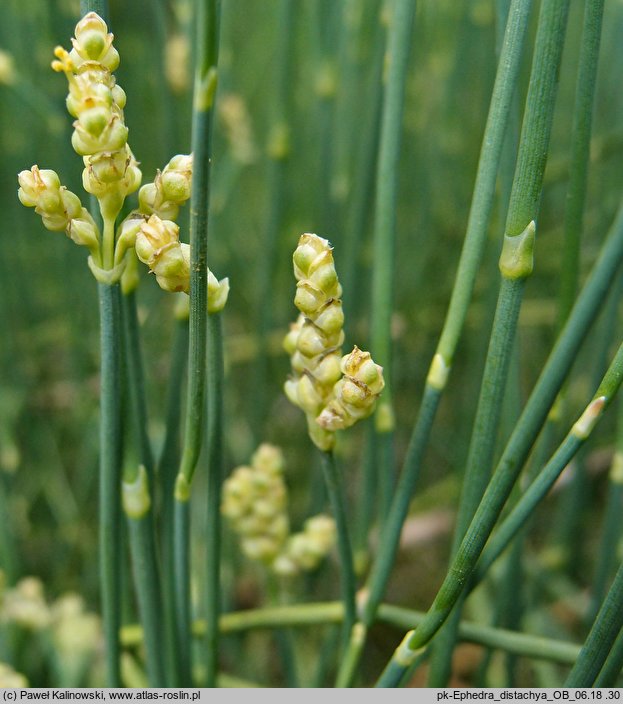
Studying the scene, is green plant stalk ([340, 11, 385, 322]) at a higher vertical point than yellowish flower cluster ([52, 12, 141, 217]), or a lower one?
lower

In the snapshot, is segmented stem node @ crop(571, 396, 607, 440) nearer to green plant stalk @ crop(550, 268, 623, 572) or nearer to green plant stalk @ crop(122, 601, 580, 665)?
green plant stalk @ crop(122, 601, 580, 665)

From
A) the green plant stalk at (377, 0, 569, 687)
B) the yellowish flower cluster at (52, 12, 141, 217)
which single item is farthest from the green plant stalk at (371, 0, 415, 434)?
the yellowish flower cluster at (52, 12, 141, 217)

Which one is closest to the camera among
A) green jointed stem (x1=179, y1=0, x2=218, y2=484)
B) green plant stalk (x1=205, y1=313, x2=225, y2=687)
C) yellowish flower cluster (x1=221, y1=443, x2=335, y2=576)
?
green jointed stem (x1=179, y1=0, x2=218, y2=484)

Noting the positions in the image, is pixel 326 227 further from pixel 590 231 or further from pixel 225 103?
pixel 590 231

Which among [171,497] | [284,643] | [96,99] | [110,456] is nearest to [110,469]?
[110,456]

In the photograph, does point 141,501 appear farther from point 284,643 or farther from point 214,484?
point 284,643

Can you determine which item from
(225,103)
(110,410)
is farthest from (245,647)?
(225,103)

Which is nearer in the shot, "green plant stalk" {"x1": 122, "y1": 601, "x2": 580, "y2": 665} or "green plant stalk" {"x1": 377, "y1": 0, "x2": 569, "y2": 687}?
"green plant stalk" {"x1": 377, "y1": 0, "x2": 569, "y2": 687}
